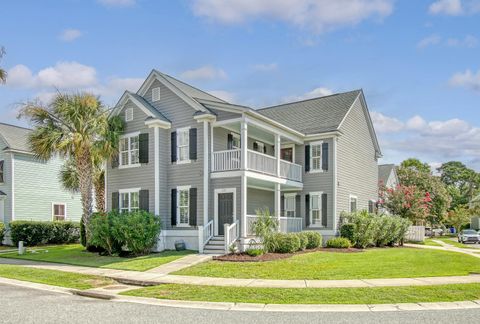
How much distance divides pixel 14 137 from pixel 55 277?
20685mm

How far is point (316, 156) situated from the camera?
26734 millimetres

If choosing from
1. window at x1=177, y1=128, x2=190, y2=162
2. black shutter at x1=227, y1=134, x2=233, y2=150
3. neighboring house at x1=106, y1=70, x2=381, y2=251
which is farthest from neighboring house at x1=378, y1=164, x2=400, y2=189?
window at x1=177, y1=128, x2=190, y2=162

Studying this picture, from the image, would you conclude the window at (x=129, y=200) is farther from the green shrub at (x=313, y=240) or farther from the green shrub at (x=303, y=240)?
the green shrub at (x=313, y=240)

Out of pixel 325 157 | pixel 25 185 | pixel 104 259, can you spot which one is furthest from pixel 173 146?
pixel 25 185

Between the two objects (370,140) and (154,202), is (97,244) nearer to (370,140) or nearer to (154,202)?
(154,202)

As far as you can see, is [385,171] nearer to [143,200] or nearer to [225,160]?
[225,160]

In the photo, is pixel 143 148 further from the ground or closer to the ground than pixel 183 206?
further from the ground

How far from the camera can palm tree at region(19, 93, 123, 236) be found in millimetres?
22250

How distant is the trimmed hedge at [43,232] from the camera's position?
1142 inches

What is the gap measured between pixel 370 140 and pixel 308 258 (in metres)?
16.0

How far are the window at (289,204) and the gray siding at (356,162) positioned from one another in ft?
9.26

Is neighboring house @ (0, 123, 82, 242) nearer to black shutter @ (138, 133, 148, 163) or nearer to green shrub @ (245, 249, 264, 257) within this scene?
black shutter @ (138, 133, 148, 163)

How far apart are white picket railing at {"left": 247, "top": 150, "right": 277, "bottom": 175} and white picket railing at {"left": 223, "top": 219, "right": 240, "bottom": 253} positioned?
286cm

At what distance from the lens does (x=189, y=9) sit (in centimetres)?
1559
